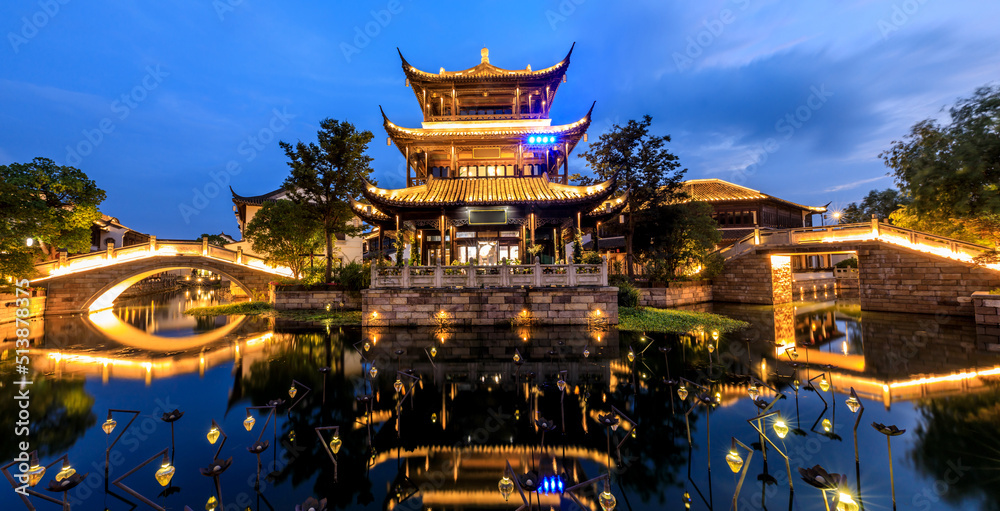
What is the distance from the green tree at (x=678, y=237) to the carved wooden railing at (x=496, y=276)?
1082 cm

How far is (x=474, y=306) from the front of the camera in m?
12.9

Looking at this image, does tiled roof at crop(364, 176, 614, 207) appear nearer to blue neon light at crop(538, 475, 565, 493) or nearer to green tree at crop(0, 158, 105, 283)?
blue neon light at crop(538, 475, 565, 493)

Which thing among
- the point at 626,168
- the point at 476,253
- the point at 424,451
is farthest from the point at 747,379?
the point at 626,168

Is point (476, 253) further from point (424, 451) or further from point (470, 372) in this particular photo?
point (424, 451)

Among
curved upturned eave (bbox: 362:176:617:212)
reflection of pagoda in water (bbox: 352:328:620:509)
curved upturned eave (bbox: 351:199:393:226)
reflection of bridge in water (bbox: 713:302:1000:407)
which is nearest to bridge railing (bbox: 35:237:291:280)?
curved upturned eave (bbox: 351:199:393:226)

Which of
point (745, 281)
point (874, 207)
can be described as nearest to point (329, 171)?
point (745, 281)

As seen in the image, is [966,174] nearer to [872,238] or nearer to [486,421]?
[872,238]

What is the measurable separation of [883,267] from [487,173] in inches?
792

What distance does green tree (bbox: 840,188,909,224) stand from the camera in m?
29.4

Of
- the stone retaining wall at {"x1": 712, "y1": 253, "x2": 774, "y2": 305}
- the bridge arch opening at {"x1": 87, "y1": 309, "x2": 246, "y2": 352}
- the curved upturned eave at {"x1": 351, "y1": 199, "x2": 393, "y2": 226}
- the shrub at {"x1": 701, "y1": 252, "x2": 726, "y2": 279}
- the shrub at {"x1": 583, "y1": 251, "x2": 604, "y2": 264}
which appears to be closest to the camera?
the bridge arch opening at {"x1": 87, "y1": 309, "x2": 246, "y2": 352}

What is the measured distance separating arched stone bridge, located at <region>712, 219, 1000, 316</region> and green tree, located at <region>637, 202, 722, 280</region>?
8.96ft

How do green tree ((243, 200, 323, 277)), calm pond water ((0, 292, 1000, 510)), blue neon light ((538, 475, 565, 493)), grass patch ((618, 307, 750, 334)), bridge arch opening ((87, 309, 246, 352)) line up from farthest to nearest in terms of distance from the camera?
green tree ((243, 200, 323, 277)), grass patch ((618, 307, 750, 334)), bridge arch opening ((87, 309, 246, 352)), calm pond water ((0, 292, 1000, 510)), blue neon light ((538, 475, 565, 493))

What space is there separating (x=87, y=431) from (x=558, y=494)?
7.02m

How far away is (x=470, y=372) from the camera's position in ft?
24.2
